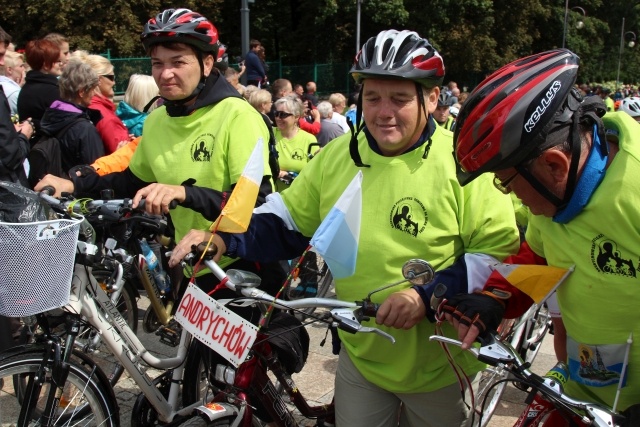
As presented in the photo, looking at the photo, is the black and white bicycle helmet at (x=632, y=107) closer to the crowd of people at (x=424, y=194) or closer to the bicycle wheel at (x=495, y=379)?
the bicycle wheel at (x=495, y=379)

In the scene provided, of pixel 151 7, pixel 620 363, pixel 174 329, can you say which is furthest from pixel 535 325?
pixel 151 7

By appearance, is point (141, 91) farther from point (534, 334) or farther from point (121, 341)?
point (534, 334)

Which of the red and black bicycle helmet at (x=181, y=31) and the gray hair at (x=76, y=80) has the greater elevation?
the red and black bicycle helmet at (x=181, y=31)

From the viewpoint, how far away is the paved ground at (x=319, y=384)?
4270 mm

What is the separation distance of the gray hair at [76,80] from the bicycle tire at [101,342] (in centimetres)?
165

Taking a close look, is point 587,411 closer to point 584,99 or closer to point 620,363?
point 620,363

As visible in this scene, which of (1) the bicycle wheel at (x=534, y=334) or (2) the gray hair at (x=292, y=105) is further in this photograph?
(2) the gray hair at (x=292, y=105)

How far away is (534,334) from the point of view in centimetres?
448

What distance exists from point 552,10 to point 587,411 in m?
44.5

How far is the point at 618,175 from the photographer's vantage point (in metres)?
1.83

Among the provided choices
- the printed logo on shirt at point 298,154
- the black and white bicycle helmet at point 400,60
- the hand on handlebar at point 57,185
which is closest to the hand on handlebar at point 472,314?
the black and white bicycle helmet at point 400,60

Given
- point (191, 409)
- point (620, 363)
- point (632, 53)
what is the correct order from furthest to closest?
point (632, 53)
point (191, 409)
point (620, 363)

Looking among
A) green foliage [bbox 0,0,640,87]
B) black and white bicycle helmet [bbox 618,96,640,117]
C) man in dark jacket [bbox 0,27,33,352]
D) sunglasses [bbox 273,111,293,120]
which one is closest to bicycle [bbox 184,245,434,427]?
man in dark jacket [bbox 0,27,33,352]

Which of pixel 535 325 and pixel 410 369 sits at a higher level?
pixel 410 369
